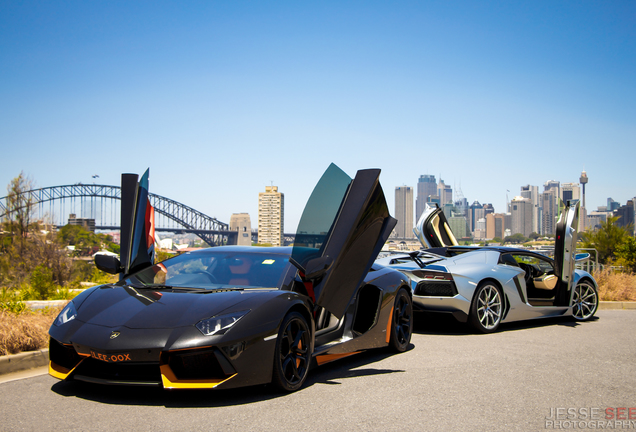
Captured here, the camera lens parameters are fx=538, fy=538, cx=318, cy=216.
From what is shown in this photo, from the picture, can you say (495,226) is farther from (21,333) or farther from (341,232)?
(21,333)

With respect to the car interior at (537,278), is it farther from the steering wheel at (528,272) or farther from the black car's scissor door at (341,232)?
the black car's scissor door at (341,232)

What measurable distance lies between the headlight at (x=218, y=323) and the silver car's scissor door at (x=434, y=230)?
988 cm

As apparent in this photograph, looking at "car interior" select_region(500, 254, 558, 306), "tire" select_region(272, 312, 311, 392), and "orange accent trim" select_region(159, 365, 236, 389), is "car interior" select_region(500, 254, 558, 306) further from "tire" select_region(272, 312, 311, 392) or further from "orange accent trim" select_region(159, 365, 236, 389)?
"orange accent trim" select_region(159, 365, 236, 389)

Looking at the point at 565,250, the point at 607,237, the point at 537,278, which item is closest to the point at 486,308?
the point at 565,250

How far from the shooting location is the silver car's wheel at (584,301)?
30.7 ft

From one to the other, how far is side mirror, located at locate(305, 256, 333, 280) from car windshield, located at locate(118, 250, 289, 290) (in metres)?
0.32

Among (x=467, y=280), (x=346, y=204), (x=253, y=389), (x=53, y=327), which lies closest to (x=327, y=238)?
(x=346, y=204)

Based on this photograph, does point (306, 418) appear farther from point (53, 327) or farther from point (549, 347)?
point (549, 347)

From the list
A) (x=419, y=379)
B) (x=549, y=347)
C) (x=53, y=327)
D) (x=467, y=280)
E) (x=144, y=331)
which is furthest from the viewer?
(x=467, y=280)

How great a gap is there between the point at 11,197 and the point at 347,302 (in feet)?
104

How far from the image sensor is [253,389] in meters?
4.39

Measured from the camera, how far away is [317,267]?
4559mm

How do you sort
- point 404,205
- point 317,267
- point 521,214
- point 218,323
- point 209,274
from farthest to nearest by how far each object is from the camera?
point 404,205 < point 521,214 < point 209,274 < point 317,267 < point 218,323

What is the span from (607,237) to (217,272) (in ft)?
108
